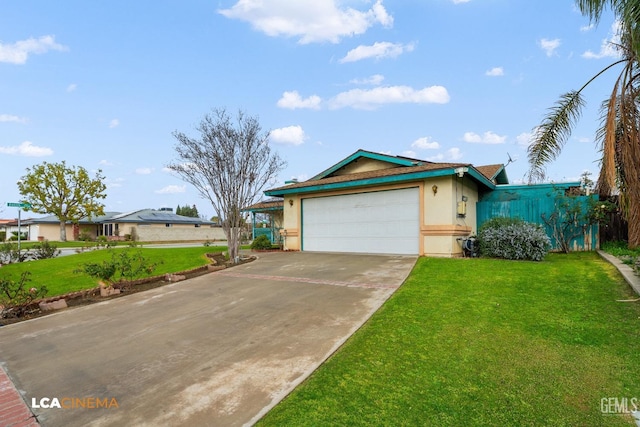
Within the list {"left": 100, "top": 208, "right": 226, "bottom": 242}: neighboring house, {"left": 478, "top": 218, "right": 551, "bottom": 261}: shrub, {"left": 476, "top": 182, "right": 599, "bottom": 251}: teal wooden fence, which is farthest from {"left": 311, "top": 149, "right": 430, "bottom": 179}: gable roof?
{"left": 100, "top": 208, "right": 226, "bottom": 242}: neighboring house

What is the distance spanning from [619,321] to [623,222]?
9.17 metres

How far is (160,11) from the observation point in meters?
11.8

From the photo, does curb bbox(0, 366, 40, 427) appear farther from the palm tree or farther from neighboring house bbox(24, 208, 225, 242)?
neighboring house bbox(24, 208, 225, 242)

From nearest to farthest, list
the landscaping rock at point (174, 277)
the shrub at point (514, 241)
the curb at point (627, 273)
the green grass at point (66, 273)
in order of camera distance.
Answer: the curb at point (627, 273) → the shrub at point (514, 241) → the green grass at point (66, 273) → the landscaping rock at point (174, 277)

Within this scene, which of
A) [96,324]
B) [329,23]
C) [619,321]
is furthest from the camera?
[329,23]

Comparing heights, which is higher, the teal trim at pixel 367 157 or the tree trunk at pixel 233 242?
the teal trim at pixel 367 157

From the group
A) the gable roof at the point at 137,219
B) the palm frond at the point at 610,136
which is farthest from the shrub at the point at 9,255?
the palm frond at the point at 610,136

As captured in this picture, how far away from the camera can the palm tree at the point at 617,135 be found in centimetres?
877

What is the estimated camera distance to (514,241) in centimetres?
942

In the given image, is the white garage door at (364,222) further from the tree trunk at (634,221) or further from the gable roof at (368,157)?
the tree trunk at (634,221)

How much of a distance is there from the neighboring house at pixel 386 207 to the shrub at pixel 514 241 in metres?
0.97

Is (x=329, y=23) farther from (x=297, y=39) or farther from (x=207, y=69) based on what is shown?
(x=207, y=69)

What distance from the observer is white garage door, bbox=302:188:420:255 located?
11570 millimetres

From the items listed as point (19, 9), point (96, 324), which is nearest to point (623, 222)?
point (96, 324)
